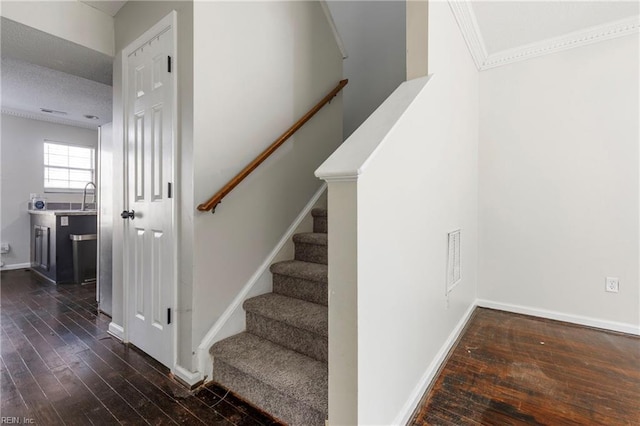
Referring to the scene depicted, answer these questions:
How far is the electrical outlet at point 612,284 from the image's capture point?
2.46 m

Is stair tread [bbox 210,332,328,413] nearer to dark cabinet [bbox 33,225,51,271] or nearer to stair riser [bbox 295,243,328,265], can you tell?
stair riser [bbox 295,243,328,265]

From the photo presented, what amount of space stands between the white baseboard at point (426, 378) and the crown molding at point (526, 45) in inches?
87.2

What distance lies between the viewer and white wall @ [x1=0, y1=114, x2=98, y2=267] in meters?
4.71

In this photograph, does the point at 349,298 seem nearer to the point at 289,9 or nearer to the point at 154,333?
the point at 154,333

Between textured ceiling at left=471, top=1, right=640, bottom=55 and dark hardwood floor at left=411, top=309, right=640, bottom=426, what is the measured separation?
247 cm

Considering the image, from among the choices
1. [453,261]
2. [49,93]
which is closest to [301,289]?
[453,261]

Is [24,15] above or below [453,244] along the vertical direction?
above

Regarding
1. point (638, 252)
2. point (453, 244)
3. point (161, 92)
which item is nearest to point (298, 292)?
point (453, 244)

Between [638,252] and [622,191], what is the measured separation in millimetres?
493

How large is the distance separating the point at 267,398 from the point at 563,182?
2898 mm

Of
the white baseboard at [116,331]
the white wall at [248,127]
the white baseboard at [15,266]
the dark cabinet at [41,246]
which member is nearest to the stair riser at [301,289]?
the white wall at [248,127]

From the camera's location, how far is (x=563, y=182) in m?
2.64

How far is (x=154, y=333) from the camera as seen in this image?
77.7 inches

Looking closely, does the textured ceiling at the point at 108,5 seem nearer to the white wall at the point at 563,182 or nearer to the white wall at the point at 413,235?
the white wall at the point at 413,235
